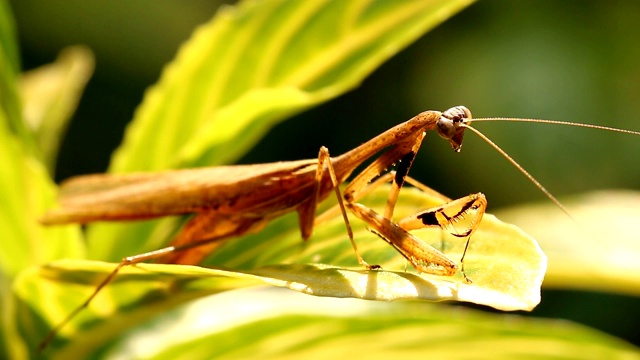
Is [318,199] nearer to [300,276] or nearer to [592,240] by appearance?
[300,276]

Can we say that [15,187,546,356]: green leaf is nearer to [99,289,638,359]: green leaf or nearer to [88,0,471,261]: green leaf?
[99,289,638,359]: green leaf

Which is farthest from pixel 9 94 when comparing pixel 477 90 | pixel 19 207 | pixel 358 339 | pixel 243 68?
pixel 477 90

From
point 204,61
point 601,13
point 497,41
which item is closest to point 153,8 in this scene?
point 497,41

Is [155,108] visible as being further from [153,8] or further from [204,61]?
[153,8]

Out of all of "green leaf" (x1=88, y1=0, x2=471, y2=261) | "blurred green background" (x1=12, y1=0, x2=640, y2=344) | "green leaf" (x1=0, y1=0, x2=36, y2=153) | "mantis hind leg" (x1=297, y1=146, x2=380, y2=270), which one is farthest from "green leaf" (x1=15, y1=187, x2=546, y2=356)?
"blurred green background" (x1=12, y1=0, x2=640, y2=344)

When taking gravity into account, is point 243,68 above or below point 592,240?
above
